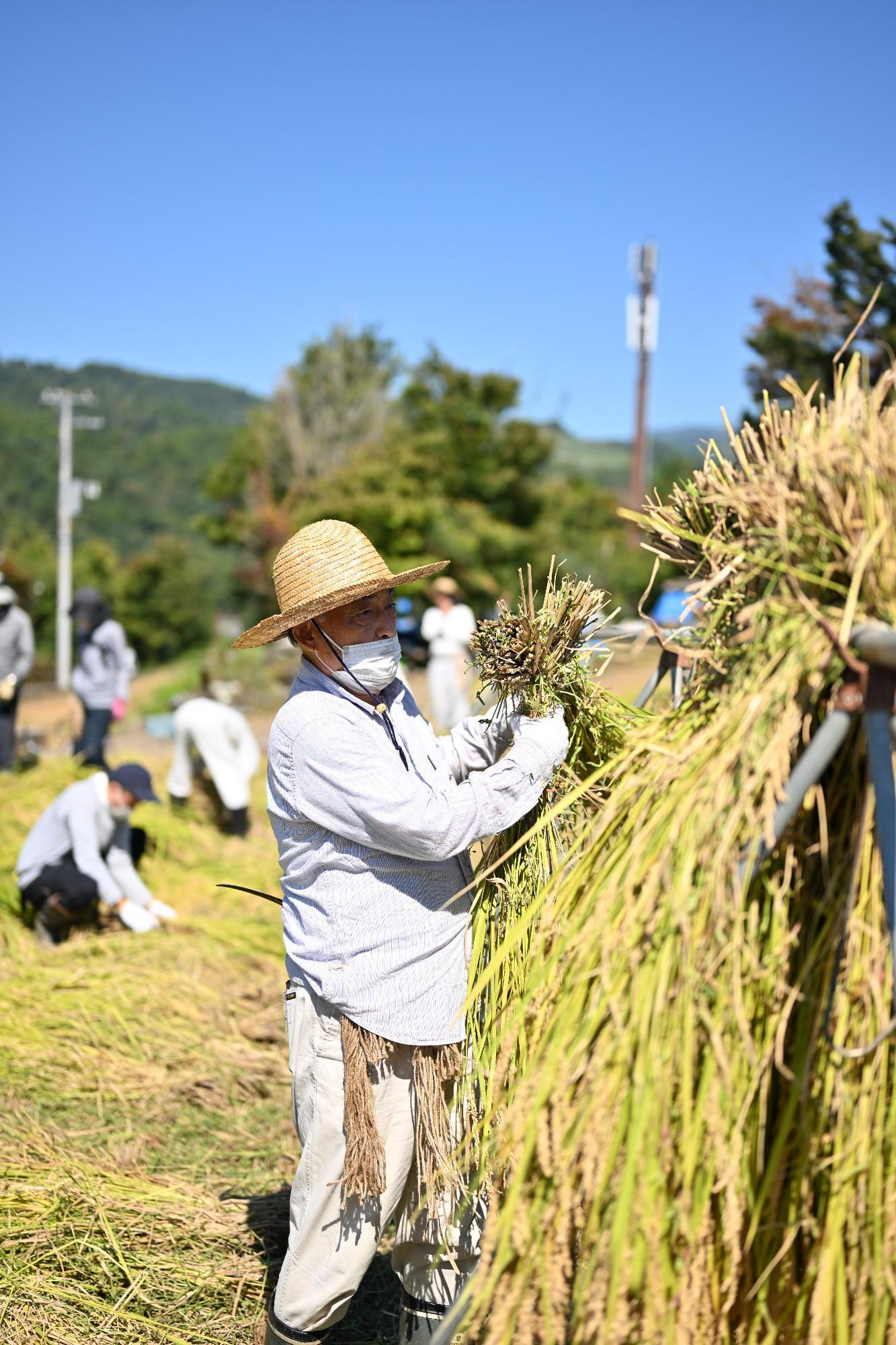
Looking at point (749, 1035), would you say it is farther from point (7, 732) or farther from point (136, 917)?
point (7, 732)

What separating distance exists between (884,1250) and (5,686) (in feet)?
24.4

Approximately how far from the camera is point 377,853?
214cm

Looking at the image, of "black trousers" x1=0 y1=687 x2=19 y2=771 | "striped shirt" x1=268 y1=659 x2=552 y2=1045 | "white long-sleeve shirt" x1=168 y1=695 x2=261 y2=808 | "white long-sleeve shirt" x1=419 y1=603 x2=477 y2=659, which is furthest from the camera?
"white long-sleeve shirt" x1=419 y1=603 x2=477 y2=659

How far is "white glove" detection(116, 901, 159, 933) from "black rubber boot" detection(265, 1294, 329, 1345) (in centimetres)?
310

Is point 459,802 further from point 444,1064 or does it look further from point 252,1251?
point 252,1251

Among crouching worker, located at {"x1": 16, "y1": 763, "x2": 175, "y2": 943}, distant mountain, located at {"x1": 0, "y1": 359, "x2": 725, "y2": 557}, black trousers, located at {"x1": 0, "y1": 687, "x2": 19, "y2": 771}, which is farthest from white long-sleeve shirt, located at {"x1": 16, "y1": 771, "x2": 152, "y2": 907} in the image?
distant mountain, located at {"x1": 0, "y1": 359, "x2": 725, "y2": 557}

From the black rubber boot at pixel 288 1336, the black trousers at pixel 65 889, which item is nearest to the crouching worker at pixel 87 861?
the black trousers at pixel 65 889

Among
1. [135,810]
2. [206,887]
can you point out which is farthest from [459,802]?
[135,810]

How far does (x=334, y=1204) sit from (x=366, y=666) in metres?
1.04

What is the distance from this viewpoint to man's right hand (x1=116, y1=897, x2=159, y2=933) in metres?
5.20

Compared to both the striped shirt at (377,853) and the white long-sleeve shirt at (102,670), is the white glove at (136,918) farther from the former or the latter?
the striped shirt at (377,853)

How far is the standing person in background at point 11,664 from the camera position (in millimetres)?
7887

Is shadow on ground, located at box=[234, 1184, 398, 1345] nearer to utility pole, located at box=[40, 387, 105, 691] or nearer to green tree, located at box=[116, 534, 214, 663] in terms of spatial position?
utility pole, located at box=[40, 387, 105, 691]

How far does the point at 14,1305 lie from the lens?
2.60 meters
